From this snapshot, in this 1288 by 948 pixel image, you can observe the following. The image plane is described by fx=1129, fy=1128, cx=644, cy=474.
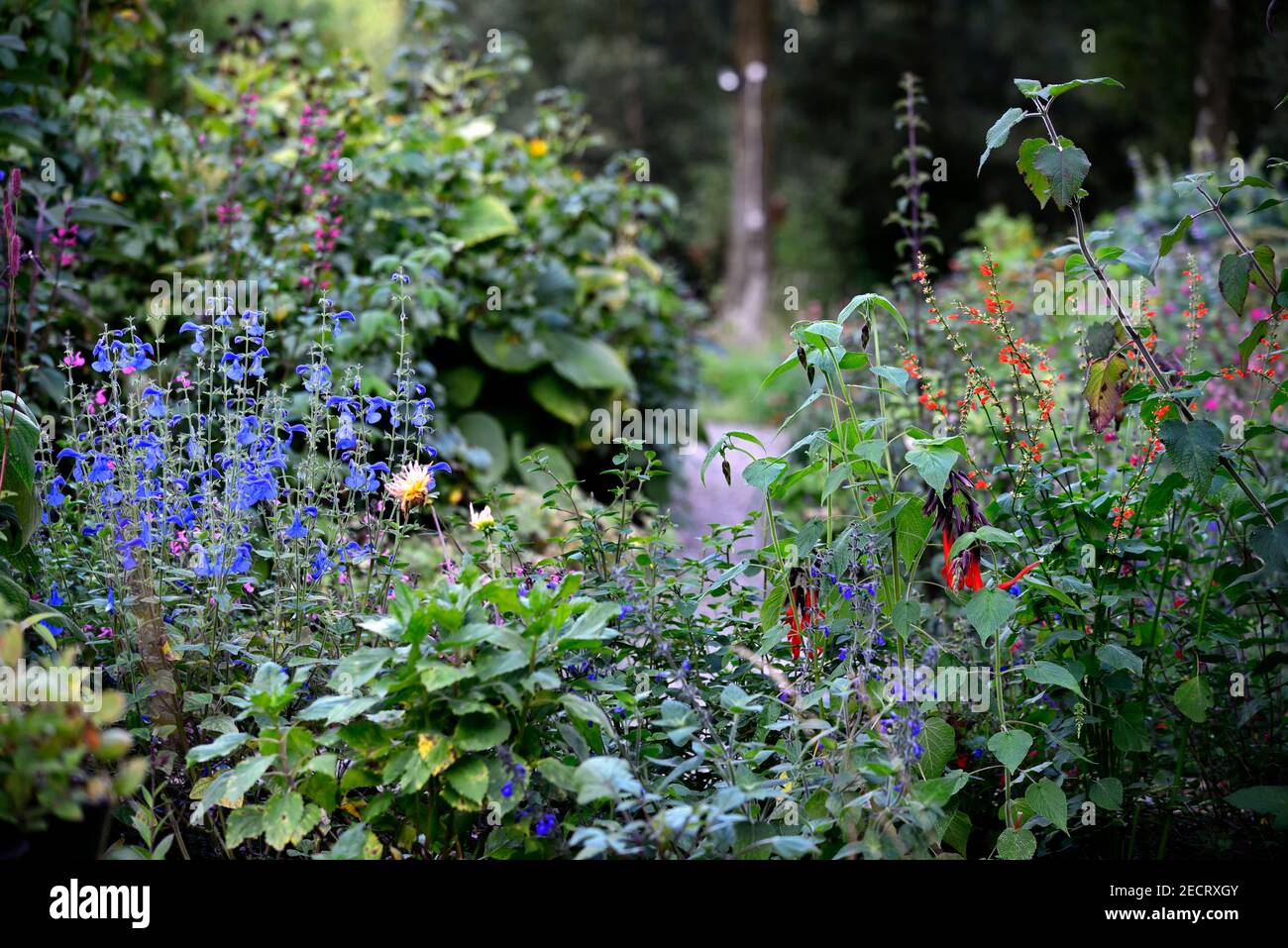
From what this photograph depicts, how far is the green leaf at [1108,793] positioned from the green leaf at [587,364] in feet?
11.6

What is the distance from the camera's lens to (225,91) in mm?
5617

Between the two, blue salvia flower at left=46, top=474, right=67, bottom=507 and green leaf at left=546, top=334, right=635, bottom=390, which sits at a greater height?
green leaf at left=546, top=334, right=635, bottom=390

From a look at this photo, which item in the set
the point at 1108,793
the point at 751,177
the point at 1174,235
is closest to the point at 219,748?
the point at 1108,793

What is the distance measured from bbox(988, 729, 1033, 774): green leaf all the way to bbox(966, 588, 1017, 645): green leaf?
0.18 m

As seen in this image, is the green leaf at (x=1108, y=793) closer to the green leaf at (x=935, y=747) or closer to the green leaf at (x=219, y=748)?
the green leaf at (x=935, y=747)

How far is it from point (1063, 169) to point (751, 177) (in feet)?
45.9

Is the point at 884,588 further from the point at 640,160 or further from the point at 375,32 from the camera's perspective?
the point at 375,32

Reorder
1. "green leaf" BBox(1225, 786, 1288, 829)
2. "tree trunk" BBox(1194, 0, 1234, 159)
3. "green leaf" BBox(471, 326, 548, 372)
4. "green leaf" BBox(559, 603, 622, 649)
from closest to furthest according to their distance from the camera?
"green leaf" BBox(559, 603, 622, 649) → "green leaf" BBox(1225, 786, 1288, 829) → "green leaf" BBox(471, 326, 548, 372) → "tree trunk" BBox(1194, 0, 1234, 159)

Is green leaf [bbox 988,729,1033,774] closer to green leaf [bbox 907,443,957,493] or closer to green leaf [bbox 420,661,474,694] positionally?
green leaf [bbox 907,443,957,493]

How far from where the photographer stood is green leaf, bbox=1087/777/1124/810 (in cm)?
203

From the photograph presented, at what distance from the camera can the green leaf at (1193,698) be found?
2.04 metres

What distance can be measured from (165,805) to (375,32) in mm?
17757

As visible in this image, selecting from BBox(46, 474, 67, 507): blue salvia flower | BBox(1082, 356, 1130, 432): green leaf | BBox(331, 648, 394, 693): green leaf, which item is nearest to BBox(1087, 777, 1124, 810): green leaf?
BBox(1082, 356, 1130, 432): green leaf
